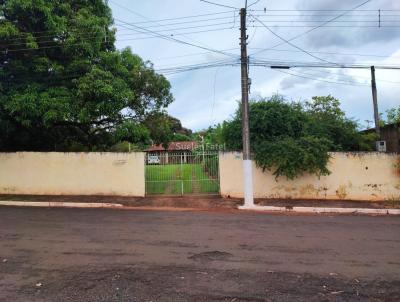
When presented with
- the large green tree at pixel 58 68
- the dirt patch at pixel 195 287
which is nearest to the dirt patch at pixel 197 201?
the large green tree at pixel 58 68

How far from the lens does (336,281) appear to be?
5.95m

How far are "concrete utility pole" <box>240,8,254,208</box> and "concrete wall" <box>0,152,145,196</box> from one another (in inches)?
169

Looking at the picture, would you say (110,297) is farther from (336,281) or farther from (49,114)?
(49,114)

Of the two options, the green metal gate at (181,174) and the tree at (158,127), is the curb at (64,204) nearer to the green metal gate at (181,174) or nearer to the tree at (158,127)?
the green metal gate at (181,174)

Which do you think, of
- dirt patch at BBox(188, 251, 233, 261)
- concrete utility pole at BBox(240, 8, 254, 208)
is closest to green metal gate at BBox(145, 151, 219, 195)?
concrete utility pole at BBox(240, 8, 254, 208)

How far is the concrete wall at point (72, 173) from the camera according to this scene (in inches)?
682

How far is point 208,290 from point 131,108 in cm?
1558

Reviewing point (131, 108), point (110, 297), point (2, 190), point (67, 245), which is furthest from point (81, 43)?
point (110, 297)

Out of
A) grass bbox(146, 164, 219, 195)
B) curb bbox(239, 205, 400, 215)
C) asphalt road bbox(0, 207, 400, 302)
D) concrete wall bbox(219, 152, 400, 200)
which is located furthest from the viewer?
grass bbox(146, 164, 219, 195)

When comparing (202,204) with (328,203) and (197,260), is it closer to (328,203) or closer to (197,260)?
(328,203)

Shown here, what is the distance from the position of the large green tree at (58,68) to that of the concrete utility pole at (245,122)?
457 cm

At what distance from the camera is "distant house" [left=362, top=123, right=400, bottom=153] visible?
23.1 meters

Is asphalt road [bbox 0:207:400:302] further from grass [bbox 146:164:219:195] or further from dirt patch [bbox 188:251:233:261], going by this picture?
grass [bbox 146:164:219:195]

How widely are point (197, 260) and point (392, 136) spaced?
20134mm
